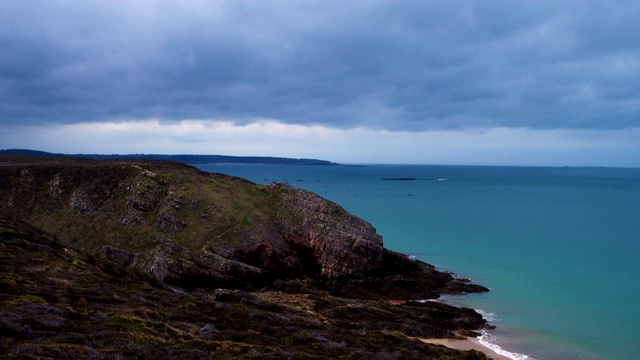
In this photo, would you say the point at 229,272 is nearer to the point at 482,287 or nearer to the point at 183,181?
the point at 183,181

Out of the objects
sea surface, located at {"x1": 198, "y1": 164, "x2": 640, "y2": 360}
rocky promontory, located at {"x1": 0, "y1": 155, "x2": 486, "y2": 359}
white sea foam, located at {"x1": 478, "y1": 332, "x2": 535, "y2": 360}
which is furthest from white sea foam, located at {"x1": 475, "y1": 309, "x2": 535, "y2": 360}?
rocky promontory, located at {"x1": 0, "y1": 155, "x2": 486, "y2": 359}

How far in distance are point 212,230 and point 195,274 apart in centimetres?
692

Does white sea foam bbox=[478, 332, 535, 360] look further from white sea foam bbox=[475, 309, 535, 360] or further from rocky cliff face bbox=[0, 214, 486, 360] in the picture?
rocky cliff face bbox=[0, 214, 486, 360]

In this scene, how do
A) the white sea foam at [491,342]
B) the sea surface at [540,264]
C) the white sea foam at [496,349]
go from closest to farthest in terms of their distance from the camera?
1. the white sea foam at [496,349]
2. the white sea foam at [491,342]
3. the sea surface at [540,264]

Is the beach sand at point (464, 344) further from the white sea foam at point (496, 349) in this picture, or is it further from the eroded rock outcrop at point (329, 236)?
the eroded rock outcrop at point (329, 236)

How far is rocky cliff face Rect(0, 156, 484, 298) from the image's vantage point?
5009 centimetres

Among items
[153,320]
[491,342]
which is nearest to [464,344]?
[491,342]

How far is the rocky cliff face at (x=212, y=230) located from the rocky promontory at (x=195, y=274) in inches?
6.5

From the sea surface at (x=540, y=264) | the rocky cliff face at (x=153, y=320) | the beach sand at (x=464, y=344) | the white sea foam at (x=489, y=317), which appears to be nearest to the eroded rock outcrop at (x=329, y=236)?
the rocky cliff face at (x=153, y=320)

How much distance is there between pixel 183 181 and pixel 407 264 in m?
31.4

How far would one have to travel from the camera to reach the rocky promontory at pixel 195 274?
21812 mm

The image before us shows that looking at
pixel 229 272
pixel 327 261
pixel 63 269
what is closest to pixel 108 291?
pixel 63 269

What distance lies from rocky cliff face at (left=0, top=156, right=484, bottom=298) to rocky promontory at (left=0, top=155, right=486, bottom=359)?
6.5 inches

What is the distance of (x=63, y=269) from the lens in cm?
3228
